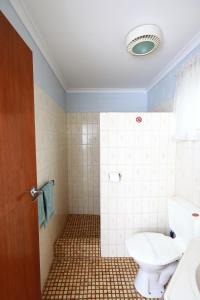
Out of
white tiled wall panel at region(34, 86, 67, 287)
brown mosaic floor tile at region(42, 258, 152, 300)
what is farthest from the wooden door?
brown mosaic floor tile at region(42, 258, 152, 300)

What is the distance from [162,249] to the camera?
157 centimetres

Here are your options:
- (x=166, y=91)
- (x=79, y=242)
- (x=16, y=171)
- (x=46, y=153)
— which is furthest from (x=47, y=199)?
(x=166, y=91)

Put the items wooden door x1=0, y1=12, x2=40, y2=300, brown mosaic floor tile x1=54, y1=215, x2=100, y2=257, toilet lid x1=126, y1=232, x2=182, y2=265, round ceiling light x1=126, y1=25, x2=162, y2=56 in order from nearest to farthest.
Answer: wooden door x1=0, y1=12, x2=40, y2=300 → round ceiling light x1=126, y1=25, x2=162, y2=56 → toilet lid x1=126, y1=232, x2=182, y2=265 → brown mosaic floor tile x1=54, y1=215, x2=100, y2=257

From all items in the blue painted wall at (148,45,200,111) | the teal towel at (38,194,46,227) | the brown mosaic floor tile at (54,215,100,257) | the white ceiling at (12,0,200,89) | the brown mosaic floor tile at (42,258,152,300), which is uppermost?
the white ceiling at (12,0,200,89)

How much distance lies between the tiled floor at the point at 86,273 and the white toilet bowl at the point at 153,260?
12cm

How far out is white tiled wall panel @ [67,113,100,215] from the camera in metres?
3.02

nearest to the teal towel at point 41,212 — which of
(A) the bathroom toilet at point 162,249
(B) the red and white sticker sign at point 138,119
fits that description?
(A) the bathroom toilet at point 162,249

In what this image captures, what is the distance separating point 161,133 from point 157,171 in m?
0.43

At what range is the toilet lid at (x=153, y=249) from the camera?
4.75ft

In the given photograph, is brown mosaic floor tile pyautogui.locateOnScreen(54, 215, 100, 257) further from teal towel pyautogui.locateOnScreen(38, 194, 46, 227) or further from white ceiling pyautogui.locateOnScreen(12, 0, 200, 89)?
white ceiling pyautogui.locateOnScreen(12, 0, 200, 89)

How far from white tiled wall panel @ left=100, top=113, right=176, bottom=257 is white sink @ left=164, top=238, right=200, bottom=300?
1139 mm

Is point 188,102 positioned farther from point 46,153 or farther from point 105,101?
point 105,101

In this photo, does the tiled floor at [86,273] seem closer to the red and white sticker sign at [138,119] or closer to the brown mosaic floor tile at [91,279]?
the brown mosaic floor tile at [91,279]

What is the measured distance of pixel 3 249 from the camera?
0.81 m
